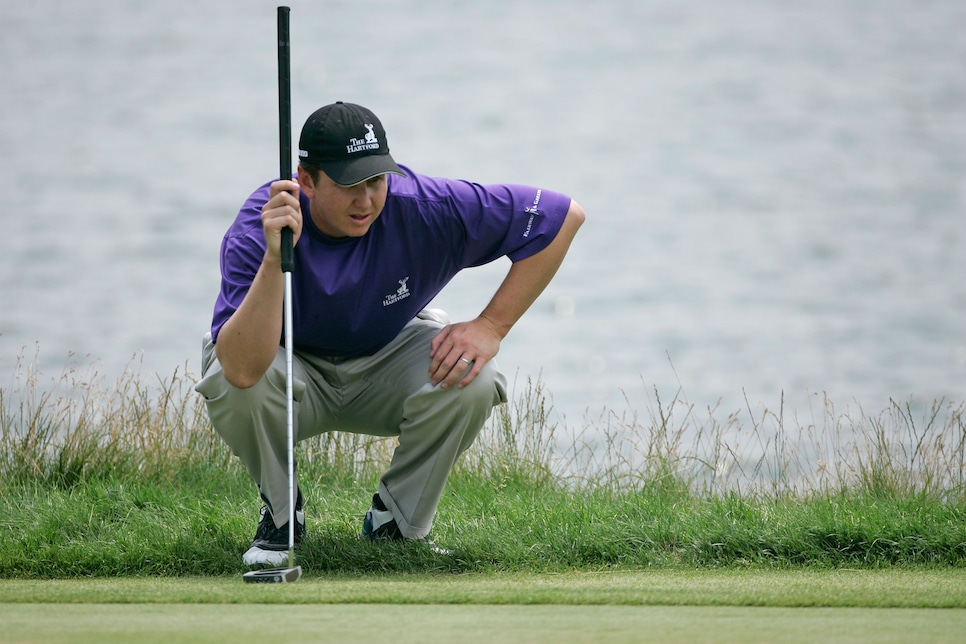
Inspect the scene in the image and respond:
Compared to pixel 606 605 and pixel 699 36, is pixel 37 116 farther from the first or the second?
pixel 606 605

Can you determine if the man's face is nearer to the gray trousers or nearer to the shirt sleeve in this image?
the shirt sleeve

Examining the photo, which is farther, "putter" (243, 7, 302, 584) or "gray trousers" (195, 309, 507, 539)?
"gray trousers" (195, 309, 507, 539)

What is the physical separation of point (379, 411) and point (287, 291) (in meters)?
0.57

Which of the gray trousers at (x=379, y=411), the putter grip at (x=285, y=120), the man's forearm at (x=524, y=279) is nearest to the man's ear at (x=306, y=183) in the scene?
the putter grip at (x=285, y=120)

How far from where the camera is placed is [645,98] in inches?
826

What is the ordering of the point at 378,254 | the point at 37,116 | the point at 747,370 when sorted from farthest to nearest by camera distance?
the point at 37,116
the point at 747,370
the point at 378,254

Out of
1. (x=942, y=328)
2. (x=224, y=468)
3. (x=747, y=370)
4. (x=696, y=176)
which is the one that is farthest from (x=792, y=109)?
(x=224, y=468)

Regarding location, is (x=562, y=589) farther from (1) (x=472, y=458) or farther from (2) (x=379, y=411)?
(1) (x=472, y=458)

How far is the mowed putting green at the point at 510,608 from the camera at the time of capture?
2.35m

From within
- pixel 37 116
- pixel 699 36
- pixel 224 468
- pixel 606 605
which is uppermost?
pixel 699 36

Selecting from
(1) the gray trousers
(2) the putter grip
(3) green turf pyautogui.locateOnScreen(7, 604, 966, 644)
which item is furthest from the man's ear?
(3) green turf pyautogui.locateOnScreen(7, 604, 966, 644)

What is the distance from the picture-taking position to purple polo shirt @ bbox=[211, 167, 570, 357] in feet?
11.0

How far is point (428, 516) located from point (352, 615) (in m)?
0.96

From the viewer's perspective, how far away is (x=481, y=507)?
3939 mm
